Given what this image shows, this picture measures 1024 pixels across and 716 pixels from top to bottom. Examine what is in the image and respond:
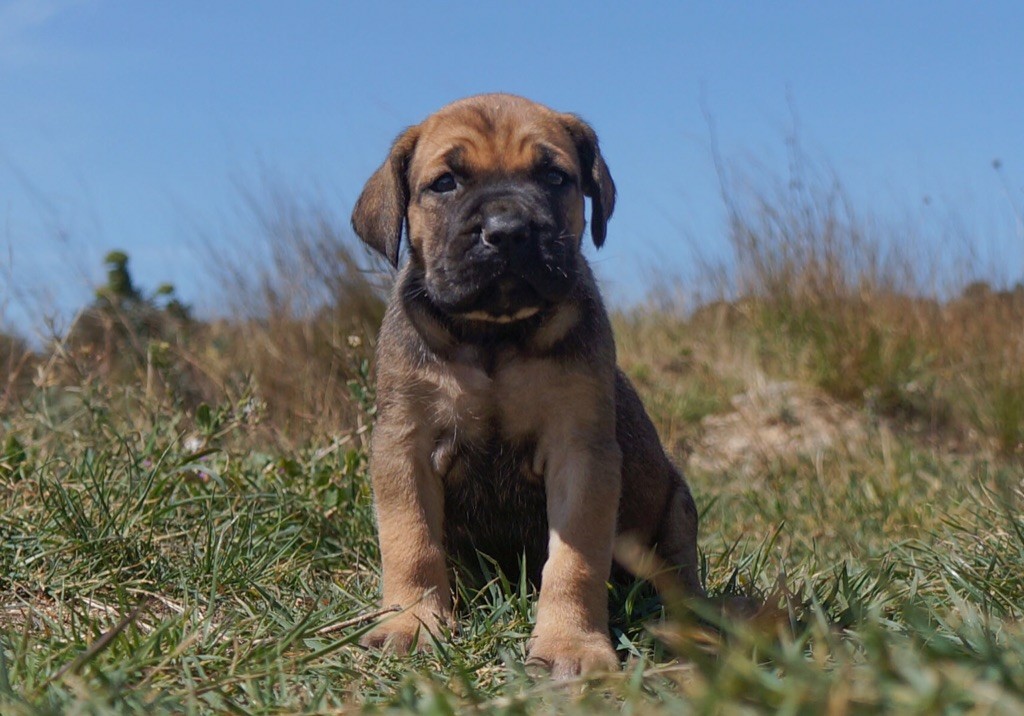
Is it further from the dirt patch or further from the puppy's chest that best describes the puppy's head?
the dirt patch

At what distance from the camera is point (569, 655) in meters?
3.09

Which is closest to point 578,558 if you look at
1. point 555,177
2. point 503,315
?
point 503,315

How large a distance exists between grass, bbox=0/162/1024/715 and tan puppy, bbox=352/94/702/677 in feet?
0.66

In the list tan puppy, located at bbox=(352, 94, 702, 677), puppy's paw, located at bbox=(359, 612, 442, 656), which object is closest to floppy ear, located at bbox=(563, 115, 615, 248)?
tan puppy, located at bbox=(352, 94, 702, 677)

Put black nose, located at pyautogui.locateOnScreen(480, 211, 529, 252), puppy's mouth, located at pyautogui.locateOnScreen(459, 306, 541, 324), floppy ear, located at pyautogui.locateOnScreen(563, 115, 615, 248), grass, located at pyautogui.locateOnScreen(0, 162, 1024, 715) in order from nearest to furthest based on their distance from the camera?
grass, located at pyautogui.locateOnScreen(0, 162, 1024, 715), black nose, located at pyautogui.locateOnScreen(480, 211, 529, 252), puppy's mouth, located at pyautogui.locateOnScreen(459, 306, 541, 324), floppy ear, located at pyautogui.locateOnScreen(563, 115, 615, 248)

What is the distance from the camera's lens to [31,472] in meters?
4.72

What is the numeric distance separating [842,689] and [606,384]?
6.97 feet

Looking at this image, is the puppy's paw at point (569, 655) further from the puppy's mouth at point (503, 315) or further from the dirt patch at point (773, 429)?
the dirt patch at point (773, 429)

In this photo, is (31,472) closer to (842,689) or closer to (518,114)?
(518,114)

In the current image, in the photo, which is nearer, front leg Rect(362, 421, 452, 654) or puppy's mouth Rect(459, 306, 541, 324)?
front leg Rect(362, 421, 452, 654)

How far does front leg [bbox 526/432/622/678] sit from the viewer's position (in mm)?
3123

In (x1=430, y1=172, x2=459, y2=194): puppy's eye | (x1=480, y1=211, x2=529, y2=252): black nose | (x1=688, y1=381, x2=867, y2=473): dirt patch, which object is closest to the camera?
(x1=480, y1=211, x2=529, y2=252): black nose

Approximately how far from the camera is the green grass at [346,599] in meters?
2.01

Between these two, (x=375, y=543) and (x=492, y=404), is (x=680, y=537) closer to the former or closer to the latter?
(x=492, y=404)
